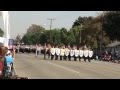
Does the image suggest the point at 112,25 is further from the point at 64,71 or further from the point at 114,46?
the point at 64,71

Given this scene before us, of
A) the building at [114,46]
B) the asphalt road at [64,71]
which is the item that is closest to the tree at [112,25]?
the building at [114,46]

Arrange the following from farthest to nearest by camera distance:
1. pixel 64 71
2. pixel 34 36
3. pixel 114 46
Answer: pixel 34 36 < pixel 114 46 < pixel 64 71

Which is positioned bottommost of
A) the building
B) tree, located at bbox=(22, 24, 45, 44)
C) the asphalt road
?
the asphalt road

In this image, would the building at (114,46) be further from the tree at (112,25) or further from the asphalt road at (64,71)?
the asphalt road at (64,71)

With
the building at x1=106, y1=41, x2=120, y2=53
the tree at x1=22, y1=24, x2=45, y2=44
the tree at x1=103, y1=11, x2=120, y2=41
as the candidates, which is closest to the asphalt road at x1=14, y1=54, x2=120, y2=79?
the tree at x1=103, y1=11, x2=120, y2=41

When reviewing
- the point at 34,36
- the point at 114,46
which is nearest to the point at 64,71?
the point at 114,46

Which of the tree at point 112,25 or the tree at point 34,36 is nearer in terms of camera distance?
the tree at point 112,25

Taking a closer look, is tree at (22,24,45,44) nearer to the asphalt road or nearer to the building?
the building
